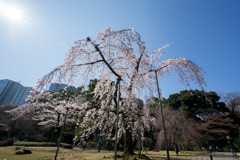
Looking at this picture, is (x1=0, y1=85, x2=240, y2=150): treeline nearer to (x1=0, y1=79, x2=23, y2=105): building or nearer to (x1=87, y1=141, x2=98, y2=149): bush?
(x1=87, y1=141, x2=98, y2=149): bush

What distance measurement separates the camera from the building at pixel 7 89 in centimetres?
6253

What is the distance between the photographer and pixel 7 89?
66.0 meters

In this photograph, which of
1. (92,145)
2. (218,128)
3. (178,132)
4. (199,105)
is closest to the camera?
(178,132)

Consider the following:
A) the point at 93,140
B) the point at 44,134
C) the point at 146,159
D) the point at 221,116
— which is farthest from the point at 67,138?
the point at 221,116

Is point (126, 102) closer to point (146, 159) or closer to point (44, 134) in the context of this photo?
point (146, 159)

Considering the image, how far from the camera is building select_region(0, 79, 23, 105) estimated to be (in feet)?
205

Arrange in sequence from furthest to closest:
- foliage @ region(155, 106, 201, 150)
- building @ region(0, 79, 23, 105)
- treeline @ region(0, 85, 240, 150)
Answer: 1. building @ region(0, 79, 23, 105)
2. treeline @ region(0, 85, 240, 150)
3. foliage @ region(155, 106, 201, 150)

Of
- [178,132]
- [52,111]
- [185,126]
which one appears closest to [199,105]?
[185,126]

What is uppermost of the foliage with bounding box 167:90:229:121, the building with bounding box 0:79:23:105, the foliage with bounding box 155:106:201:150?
the building with bounding box 0:79:23:105

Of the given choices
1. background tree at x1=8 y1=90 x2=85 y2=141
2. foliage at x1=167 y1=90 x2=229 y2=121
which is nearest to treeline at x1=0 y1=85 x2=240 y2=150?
foliage at x1=167 y1=90 x2=229 y2=121

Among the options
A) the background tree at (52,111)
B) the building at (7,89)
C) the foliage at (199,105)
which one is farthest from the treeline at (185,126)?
the building at (7,89)

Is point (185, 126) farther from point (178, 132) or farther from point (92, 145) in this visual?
point (92, 145)

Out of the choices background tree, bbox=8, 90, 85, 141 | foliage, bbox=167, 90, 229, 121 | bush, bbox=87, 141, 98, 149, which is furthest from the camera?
foliage, bbox=167, 90, 229, 121

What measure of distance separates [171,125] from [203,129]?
681 cm
